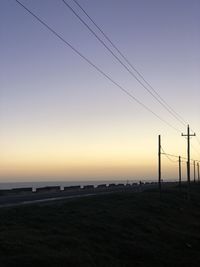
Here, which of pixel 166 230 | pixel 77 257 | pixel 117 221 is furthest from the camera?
pixel 166 230

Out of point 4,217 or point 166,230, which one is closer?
point 4,217

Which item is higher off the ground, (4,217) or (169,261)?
(4,217)

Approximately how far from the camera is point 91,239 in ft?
75.6

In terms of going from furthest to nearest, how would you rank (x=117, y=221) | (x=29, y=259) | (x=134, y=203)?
1. (x=134, y=203)
2. (x=117, y=221)
3. (x=29, y=259)

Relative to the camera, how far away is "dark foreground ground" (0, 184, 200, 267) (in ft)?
58.3

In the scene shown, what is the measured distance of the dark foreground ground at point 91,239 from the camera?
58.3 feet

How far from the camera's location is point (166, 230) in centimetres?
3253

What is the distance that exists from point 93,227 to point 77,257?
7658 millimetres

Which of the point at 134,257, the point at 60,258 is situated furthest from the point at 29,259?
the point at 134,257

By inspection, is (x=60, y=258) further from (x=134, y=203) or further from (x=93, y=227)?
(x=134, y=203)

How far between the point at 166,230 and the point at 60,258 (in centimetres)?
1595

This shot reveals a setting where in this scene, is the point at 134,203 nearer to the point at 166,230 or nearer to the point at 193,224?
the point at 193,224

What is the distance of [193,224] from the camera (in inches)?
1610

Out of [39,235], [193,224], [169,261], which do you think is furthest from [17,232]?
[193,224]
